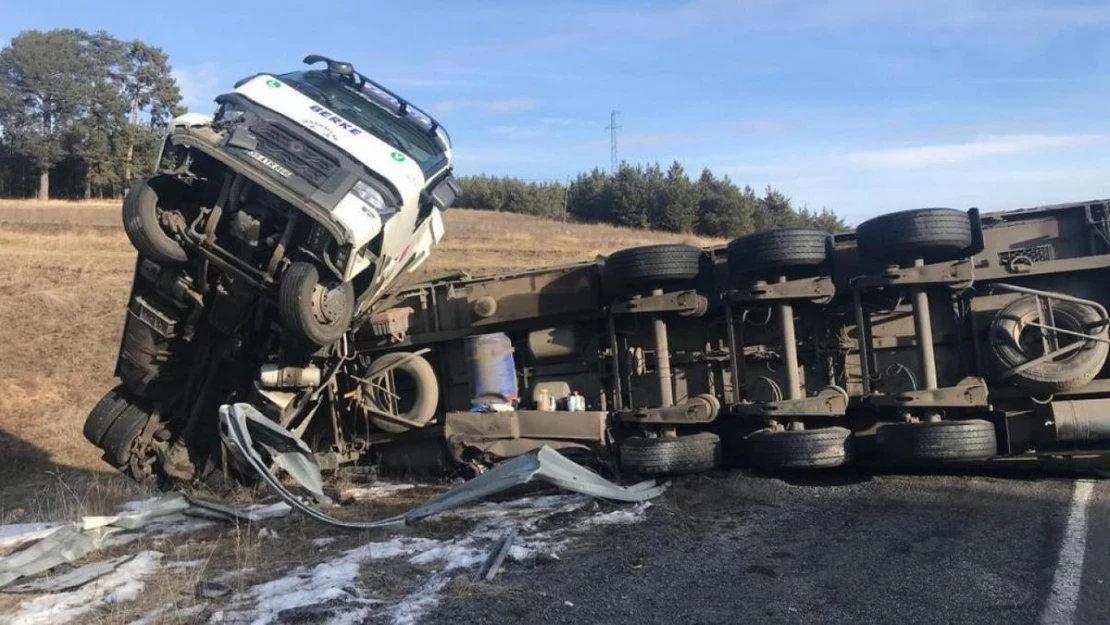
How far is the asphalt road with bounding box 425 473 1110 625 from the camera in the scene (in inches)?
142

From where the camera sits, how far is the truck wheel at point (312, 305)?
5.86 meters

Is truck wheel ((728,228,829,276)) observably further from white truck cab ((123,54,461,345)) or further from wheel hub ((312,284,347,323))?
wheel hub ((312,284,347,323))

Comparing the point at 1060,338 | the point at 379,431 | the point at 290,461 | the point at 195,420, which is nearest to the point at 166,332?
the point at 195,420

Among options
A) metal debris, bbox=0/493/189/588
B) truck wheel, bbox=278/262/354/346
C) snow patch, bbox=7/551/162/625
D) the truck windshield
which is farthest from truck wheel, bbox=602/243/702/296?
snow patch, bbox=7/551/162/625

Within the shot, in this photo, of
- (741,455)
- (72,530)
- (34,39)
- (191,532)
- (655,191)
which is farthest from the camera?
(34,39)

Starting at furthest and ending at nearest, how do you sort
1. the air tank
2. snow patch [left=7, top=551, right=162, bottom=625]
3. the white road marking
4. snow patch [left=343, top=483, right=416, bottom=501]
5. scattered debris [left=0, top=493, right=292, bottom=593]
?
the air tank < snow patch [left=343, top=483, right=416, bottom=501] < scattered debris [left=0, top=493, right=292, bottom=593] < snow patch [left=7, top=551, right=162, bottom=625] < the white road marking

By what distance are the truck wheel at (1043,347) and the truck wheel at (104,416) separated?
7275 millimetres

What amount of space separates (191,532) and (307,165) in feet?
8.78

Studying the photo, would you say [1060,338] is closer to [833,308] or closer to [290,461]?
[833,308]

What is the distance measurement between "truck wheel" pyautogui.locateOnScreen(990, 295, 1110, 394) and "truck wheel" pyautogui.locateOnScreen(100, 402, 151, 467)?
714 cm

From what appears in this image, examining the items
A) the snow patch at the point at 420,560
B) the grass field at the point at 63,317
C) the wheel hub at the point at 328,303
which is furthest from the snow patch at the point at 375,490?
the grass field at the point at 63,317

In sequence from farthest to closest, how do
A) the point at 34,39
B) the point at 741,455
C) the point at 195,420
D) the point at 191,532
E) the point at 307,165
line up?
the point at 34,39 → the point at 195,420 → the point at 741,455 → the point at 307,165 → the point at 191,532

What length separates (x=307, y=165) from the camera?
6.05 metres

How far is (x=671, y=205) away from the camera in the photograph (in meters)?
35.6
